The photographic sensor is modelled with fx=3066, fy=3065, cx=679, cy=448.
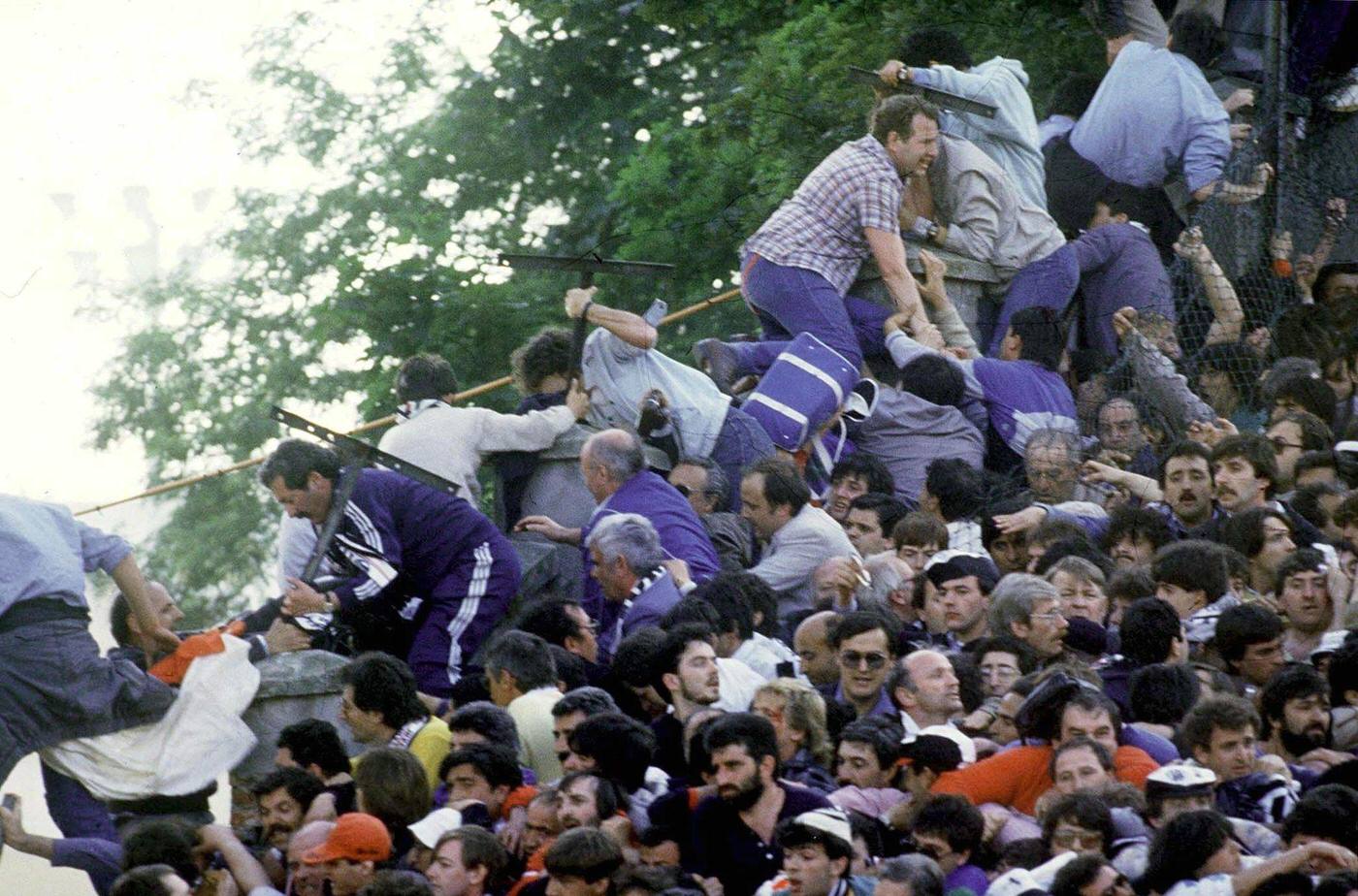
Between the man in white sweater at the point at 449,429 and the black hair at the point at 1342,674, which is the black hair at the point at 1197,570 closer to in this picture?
the black hair at the point at 1342,674

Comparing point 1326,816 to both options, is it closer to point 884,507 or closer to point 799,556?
point 799,556

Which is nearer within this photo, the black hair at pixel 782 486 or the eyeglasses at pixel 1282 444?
the black hair at pixel 782 486

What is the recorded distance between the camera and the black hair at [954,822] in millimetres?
8773

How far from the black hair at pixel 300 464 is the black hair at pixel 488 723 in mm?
2016

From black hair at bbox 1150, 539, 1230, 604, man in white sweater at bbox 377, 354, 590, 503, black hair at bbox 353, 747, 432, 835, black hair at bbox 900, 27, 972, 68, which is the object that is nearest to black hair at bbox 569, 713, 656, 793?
black hair at bbox 353, 747, 432, 835

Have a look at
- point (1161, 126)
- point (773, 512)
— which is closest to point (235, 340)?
point (1161, 126)

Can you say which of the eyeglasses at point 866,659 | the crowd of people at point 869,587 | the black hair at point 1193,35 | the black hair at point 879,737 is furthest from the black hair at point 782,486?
the black hair at point 1193,35

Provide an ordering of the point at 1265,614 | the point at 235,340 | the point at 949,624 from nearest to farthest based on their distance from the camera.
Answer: the point at 1265,614 < the point at 949,624 < the point at 235,340

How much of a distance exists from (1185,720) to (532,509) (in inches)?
180

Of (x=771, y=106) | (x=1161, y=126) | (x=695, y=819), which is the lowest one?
(x=771, y=106)

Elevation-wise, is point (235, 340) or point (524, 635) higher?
point (524, 635)

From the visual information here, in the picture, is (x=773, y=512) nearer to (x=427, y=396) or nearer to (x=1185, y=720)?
(x=427, y=396)

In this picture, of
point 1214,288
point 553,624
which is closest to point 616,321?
point 553,624

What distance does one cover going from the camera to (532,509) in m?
13.2
